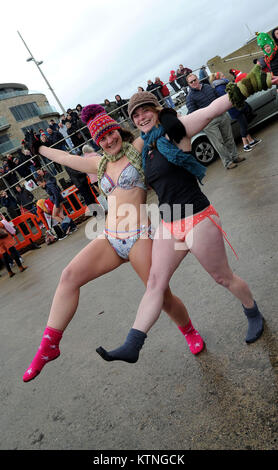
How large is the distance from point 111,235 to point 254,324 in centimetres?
133

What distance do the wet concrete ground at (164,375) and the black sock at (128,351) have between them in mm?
673

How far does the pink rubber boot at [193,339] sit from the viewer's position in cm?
277

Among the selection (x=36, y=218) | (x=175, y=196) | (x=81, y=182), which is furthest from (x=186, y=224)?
(x=36, y=218)

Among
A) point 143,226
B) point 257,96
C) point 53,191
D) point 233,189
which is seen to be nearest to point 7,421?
point 143,226

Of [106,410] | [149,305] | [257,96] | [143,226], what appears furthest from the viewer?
[257,96]

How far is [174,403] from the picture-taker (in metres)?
2.39

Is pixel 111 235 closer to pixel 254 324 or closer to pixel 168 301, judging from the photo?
pixel 168 301

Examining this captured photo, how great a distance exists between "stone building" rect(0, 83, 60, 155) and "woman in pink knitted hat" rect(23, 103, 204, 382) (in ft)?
142

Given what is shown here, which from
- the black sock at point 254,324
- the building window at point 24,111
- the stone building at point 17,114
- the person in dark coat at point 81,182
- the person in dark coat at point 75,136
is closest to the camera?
the black sock at point 254,324

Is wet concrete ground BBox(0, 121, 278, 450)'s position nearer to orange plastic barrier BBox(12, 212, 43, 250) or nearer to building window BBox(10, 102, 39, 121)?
orange plastic barrier BBox(12, 212, 43, 250)

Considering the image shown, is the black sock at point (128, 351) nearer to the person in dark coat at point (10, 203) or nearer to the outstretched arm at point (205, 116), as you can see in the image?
the outstretched arm at point (205, 116)

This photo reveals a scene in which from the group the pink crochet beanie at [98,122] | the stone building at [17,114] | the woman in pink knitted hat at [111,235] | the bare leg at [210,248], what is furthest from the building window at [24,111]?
the bare leg at [210,248]

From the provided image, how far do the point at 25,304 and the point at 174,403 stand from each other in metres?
4.45
